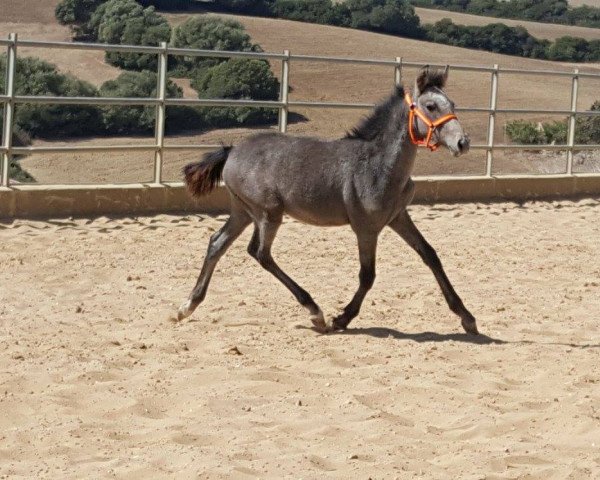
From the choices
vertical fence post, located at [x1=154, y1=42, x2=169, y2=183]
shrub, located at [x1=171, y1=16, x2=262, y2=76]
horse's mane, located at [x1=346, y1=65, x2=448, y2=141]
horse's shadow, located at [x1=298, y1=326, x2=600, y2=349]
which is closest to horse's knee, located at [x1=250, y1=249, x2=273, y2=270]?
horse's shadow, located at [x1=298, y1=326, x2=600, y2=349]

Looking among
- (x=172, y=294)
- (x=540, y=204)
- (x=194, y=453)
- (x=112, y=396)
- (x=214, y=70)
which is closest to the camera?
(x=194, y=453)

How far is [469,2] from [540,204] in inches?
2823

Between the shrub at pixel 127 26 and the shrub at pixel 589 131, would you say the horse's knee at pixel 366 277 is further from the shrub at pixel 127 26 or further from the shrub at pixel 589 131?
the shrub at pixel 127 26

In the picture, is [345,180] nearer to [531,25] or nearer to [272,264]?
[272,264]

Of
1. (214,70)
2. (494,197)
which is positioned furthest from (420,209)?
(214,70)

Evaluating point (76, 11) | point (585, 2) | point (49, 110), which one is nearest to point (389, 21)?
point (76, 11)

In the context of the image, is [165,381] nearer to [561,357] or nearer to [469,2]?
[561,357]

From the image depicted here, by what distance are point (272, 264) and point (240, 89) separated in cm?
1979

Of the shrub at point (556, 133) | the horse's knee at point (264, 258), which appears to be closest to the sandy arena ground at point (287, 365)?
the horse's knee at point (264, 258)

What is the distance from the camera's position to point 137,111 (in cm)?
2594

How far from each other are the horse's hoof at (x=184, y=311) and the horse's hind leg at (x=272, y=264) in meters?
0.54

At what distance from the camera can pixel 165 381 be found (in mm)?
6582

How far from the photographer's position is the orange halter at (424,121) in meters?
7.60

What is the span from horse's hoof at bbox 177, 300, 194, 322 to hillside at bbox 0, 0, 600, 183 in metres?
13.6
